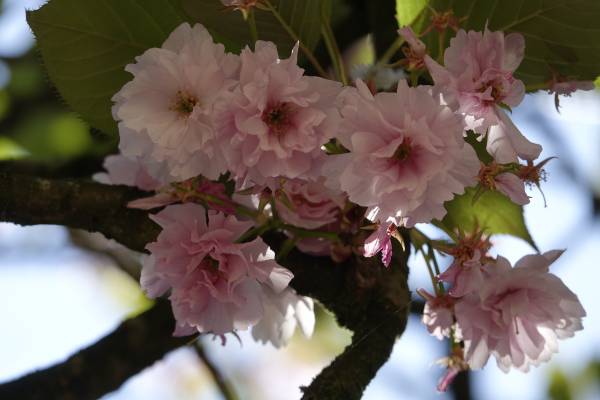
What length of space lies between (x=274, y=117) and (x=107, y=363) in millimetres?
558

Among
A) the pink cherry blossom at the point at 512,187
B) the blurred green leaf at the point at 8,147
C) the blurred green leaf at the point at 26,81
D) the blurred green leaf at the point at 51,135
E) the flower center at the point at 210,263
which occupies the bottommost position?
the blurred green leaf at the point at 8,147

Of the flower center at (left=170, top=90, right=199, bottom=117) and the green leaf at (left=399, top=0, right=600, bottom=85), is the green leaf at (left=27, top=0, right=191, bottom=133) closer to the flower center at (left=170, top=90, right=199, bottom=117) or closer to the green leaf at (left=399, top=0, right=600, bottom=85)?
the flower center at (left=170, top=90, right=199, bottom=117)

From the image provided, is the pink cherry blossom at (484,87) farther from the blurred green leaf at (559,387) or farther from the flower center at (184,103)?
the blurred green leaf at (559,387)

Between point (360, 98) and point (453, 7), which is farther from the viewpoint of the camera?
point (453, 7)

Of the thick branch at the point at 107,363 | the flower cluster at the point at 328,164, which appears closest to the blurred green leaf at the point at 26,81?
the thick branch at the point at 107,363

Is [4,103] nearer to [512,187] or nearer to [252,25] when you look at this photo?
[252,25]

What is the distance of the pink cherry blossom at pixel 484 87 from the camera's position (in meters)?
0.72

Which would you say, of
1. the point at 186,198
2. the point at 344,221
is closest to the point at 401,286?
the point at 344,221

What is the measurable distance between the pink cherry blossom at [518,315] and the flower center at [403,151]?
7.3 inches

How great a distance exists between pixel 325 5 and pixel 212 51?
0.22 meters

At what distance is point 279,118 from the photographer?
28.1 inches

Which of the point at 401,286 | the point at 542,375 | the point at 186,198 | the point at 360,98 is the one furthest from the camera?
the point at 542,375

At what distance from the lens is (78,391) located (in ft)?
3.59

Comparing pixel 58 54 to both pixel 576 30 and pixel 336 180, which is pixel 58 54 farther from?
pixel 576 30
